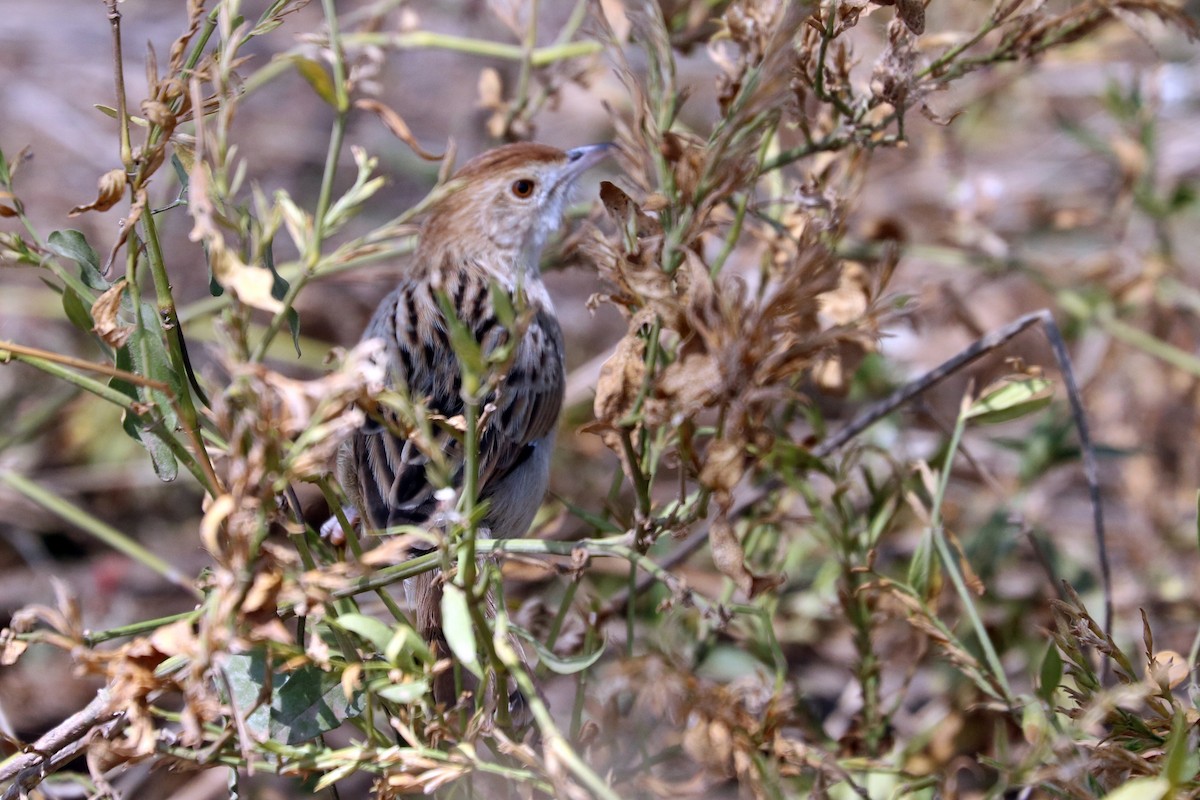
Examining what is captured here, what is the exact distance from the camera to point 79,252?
86.0 inches

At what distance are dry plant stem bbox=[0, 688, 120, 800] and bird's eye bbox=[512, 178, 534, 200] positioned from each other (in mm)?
2565

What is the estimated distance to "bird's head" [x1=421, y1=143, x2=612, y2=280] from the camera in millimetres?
4078

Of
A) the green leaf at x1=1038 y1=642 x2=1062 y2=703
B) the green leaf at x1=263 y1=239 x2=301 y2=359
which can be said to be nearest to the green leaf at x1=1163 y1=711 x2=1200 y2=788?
the green leaf at x1=1038 y1=642 x2=1062 y2=703

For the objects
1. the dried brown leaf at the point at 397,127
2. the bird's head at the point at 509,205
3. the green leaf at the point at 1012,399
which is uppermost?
the dried brown leaf at the point at 397,127

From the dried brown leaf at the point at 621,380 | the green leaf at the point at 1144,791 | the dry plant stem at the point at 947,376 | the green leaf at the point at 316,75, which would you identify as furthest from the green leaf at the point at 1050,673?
the green leaf at the point at 316,75

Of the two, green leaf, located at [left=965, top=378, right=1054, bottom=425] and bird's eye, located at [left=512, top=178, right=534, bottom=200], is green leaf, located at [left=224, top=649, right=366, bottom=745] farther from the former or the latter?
bird's eye, located at [left=512, top=178, right=534, bottom=200]

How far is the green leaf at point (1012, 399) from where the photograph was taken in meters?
2.84

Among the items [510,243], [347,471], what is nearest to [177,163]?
[347,471]

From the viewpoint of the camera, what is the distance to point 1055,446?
13.4ft

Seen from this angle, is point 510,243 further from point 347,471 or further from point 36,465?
point 36,465

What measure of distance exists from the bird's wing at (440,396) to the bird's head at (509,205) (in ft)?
0.95

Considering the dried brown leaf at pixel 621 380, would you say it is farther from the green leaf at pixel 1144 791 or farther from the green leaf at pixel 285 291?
the green leaf at pixel 1144 791

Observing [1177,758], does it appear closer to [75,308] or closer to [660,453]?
[660,453]

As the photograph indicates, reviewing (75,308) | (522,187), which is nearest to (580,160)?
(522,187)
